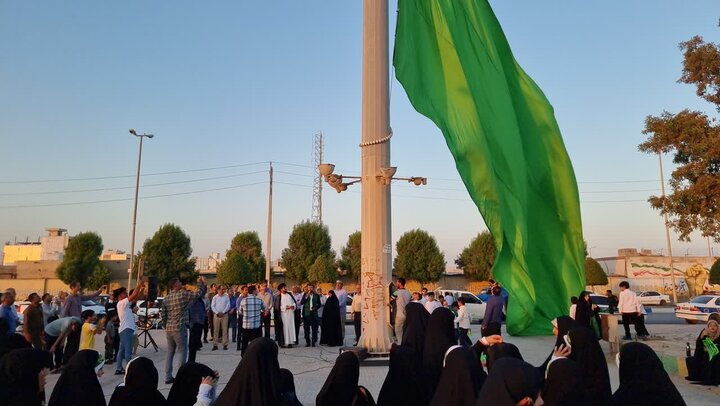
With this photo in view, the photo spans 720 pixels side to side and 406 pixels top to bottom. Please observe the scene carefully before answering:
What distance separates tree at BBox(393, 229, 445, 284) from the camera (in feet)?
168

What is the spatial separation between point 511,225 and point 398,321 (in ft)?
15.2

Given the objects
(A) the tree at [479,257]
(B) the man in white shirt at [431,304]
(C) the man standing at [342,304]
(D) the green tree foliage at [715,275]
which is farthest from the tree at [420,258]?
(B) the man in white shirt at [431,304]

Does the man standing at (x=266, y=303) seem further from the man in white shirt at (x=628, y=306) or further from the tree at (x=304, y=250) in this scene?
the tree at (x=304, y=250)

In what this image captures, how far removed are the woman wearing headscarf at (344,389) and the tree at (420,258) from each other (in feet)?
154

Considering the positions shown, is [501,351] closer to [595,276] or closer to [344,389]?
[344,389]

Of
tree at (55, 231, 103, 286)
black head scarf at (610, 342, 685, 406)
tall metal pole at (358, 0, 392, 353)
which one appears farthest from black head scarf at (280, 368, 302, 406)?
tree at (55, 231, 103, 286)

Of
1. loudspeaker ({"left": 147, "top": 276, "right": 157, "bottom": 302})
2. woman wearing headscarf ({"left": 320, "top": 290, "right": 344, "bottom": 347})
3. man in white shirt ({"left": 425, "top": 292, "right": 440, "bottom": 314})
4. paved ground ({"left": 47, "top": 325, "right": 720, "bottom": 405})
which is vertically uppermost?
loudspeaker ({"left": 147, "top": 276, "right": 157, "bottom": 302})

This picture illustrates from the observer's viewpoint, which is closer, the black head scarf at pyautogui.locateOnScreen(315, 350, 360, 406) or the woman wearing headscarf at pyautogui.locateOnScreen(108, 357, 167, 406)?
the woman wearing headscarf at pyautogui.locateOnScreen(108, 357, 167, 406)

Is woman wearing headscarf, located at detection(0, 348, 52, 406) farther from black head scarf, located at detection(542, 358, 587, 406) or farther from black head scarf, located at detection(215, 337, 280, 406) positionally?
black head scarf, located at detection(542, 358, 587, 406)

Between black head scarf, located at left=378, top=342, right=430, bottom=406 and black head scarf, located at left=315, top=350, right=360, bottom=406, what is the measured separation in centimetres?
45

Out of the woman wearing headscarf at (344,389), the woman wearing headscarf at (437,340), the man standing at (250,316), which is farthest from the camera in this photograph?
the man standing at (250,316)

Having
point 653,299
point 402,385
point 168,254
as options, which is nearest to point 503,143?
point 402,385

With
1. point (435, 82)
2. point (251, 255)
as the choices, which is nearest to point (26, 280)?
point (251, 255)

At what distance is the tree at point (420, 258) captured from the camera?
168 ft
